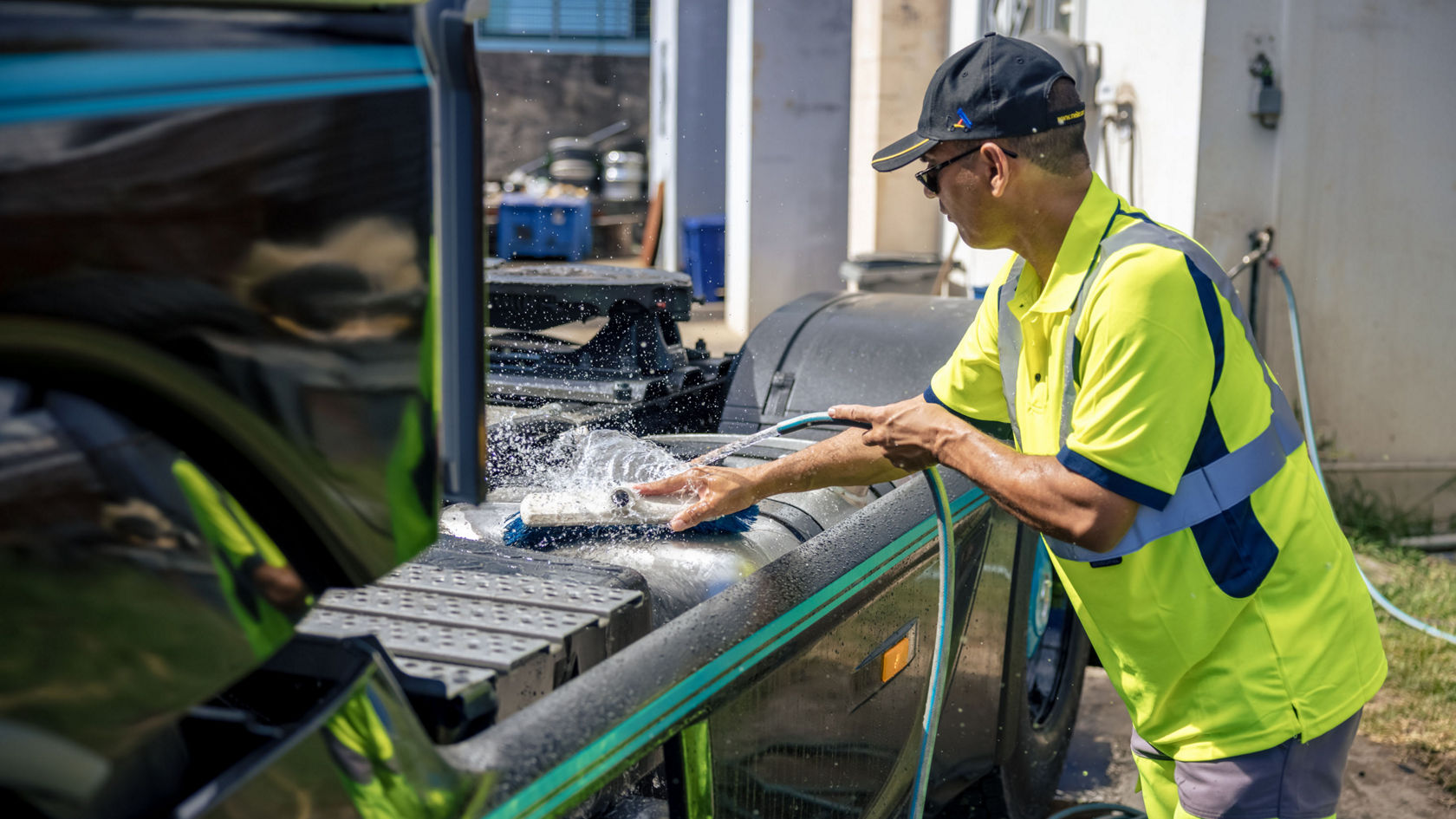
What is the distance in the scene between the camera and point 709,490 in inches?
96.6

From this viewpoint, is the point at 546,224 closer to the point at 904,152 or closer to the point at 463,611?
the point at 904,152

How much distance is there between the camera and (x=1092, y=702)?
14.3ft

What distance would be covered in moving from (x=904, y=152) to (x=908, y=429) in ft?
1.55

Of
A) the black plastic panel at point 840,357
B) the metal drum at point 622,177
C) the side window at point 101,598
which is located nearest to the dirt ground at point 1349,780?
the black plastic panel at point 840,357

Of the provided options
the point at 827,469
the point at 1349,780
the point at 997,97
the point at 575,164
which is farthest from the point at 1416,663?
the point at 575,164

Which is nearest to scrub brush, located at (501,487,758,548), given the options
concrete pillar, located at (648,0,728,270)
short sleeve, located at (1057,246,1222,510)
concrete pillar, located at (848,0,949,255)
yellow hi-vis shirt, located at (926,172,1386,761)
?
yellow hi-vis shirt, located at (926,172,1386,761)

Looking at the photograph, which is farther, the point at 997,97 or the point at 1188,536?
the point at 997,97

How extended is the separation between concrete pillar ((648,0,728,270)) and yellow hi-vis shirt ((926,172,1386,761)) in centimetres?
1246

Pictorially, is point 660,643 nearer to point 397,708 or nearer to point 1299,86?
point 397,708

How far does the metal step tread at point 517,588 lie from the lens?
1.68m

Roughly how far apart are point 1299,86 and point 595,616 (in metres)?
5.20

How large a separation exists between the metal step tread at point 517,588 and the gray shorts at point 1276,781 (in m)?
0.97

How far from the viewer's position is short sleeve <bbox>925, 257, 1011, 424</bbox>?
8.07 ft

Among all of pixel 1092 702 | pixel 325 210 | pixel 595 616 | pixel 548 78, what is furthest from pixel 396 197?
pixel 548 78
